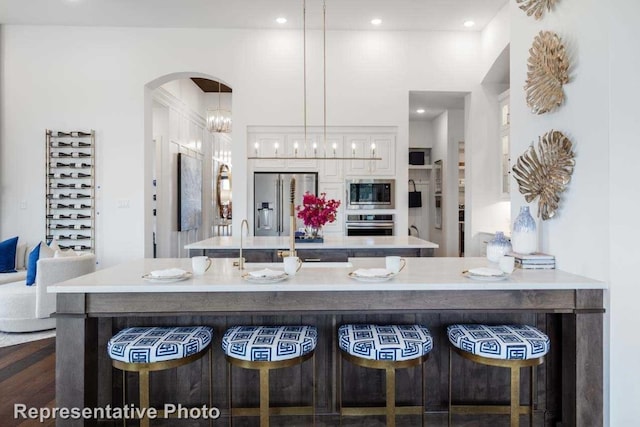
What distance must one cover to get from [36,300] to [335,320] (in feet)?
9.93

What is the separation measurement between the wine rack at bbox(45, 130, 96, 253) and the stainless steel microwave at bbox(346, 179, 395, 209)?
3401mm

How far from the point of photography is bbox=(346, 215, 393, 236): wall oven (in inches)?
229

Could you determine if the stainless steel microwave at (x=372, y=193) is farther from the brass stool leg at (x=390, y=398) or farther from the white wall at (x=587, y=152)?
the brass stool leg at (x=390, y=398)

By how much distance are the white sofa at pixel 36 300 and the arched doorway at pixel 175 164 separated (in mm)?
1745

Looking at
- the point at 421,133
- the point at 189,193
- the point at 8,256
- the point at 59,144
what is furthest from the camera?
the point at 421,133

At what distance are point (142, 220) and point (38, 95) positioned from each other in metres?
2.07

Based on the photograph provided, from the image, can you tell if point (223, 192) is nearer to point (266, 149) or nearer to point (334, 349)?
point (266, 149)

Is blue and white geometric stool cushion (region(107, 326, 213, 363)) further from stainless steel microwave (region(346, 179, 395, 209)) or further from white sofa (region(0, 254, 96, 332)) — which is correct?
stainless steel microwave (region(346, 179, 395, 209))

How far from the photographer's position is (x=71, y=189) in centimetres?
538

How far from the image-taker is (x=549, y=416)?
2.11 meters

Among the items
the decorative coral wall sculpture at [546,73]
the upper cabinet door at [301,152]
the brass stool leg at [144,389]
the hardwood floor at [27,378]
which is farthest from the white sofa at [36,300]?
the decorative coral wall sculpture at [546,73]

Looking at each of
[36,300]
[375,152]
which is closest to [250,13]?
[375,152]

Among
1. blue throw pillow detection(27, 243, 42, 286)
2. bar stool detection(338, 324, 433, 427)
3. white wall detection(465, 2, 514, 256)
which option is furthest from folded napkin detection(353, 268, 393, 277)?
white wall detection(465, 2, 514, 256)

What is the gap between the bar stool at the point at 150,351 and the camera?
1.70 m
